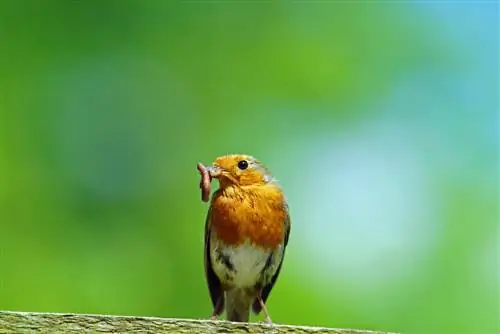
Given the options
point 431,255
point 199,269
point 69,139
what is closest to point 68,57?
point 69,139

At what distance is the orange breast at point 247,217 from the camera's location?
16.1 ft

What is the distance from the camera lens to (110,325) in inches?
107

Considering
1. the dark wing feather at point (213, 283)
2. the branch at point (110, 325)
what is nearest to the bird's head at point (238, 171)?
the dark wing feather at point (213, 283)

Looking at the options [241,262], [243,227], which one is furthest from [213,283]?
[243,227]

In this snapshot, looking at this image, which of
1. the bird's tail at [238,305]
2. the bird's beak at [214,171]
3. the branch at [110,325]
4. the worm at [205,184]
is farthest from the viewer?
the bird's tail at [238,305]

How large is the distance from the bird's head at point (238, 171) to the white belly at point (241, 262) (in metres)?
0.31

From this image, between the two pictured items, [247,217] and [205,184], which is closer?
[205,184]

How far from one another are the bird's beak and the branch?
6.56 ft

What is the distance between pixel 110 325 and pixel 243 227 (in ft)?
7.28

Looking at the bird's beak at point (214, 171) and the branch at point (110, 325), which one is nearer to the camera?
the branch at point (110, 325)

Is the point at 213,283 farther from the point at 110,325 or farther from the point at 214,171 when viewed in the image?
the point at 110,325

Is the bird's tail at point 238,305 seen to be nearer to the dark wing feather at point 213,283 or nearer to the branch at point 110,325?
the dark wing feather at point 213,283

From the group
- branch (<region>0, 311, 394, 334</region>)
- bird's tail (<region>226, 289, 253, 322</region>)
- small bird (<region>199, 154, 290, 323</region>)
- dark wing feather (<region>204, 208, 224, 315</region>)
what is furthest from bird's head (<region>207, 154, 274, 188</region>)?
branch (<region>0, 311, 394, 334</region>)

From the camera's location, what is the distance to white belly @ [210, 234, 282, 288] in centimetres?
498
